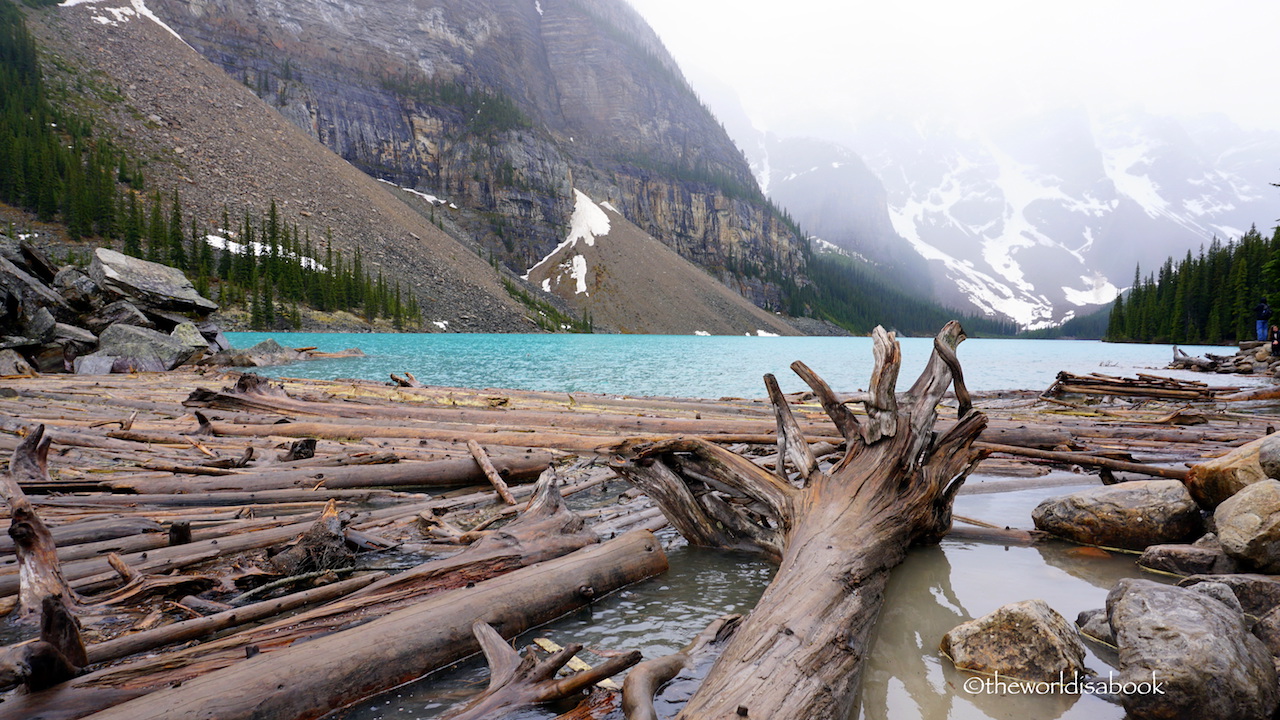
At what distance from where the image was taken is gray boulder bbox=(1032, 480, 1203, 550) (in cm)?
553

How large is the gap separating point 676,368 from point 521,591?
112ft

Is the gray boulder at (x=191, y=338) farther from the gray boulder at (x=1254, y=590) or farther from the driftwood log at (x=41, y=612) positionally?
the gray boulder at (x=1254, y=590)

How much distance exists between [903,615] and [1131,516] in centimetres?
317

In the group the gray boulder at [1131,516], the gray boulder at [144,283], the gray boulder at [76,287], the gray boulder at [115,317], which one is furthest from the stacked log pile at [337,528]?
the gray boulder at [144,283]

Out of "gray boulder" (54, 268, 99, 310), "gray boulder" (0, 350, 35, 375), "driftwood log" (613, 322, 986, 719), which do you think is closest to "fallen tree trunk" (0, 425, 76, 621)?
"driftwood log" (613, 322, 986, 719)

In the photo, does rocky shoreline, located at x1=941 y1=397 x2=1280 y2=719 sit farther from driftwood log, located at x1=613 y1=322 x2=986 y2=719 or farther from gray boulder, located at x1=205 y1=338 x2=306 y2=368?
gray boulder, located at x1=205 y1=338 x2=306 y2=368

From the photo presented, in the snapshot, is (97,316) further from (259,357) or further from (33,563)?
(33,563)

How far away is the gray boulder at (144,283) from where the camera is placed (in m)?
29.8

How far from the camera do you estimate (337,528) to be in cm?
452

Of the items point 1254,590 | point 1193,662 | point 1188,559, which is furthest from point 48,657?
point 1188,559

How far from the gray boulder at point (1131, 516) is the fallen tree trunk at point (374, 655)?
478 cm

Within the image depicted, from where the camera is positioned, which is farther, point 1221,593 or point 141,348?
point 141,348

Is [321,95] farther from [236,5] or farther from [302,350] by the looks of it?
[302,350]

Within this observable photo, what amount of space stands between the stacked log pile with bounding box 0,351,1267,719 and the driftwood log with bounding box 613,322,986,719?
7 cm
